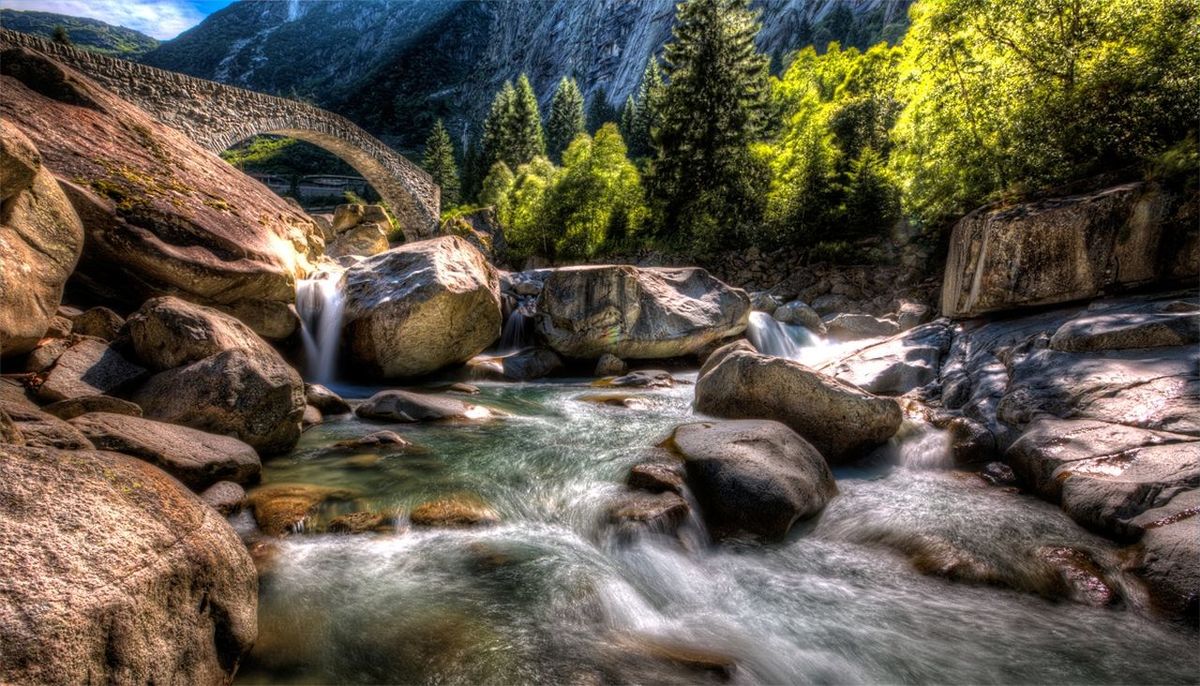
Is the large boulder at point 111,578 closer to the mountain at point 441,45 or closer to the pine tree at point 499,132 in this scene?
the pine tree at point 499,132

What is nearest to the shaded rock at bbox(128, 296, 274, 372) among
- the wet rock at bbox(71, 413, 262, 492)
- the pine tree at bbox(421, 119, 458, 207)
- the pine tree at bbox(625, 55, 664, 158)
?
the wet rock at bbox(71, 413, 262, 492)

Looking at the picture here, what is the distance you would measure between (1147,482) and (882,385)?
4.59 metres

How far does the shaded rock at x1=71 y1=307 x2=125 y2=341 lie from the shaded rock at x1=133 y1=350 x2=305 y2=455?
4.98ft

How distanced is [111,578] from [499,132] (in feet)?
174

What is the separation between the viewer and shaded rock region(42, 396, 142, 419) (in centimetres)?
468

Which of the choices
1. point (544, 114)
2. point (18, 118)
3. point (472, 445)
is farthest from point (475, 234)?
point (544, 114)

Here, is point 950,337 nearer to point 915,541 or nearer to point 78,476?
point 915,541

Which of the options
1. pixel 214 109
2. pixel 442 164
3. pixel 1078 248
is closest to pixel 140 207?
pixel 1078 248

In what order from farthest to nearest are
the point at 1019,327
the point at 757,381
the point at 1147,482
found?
the point at 1019,327
the point at 757,381
the point at 1147,482

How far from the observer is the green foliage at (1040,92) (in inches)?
326

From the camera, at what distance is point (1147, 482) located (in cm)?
429

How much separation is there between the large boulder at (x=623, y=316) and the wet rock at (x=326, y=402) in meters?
5.82

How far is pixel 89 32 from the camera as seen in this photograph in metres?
178

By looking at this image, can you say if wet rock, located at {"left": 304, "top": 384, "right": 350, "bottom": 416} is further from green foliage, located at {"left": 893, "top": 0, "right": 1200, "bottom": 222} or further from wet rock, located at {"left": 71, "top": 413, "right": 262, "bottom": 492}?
green foliage, located at {"left": 893, "top": 0, "right": 1200, "bottom": 222}
